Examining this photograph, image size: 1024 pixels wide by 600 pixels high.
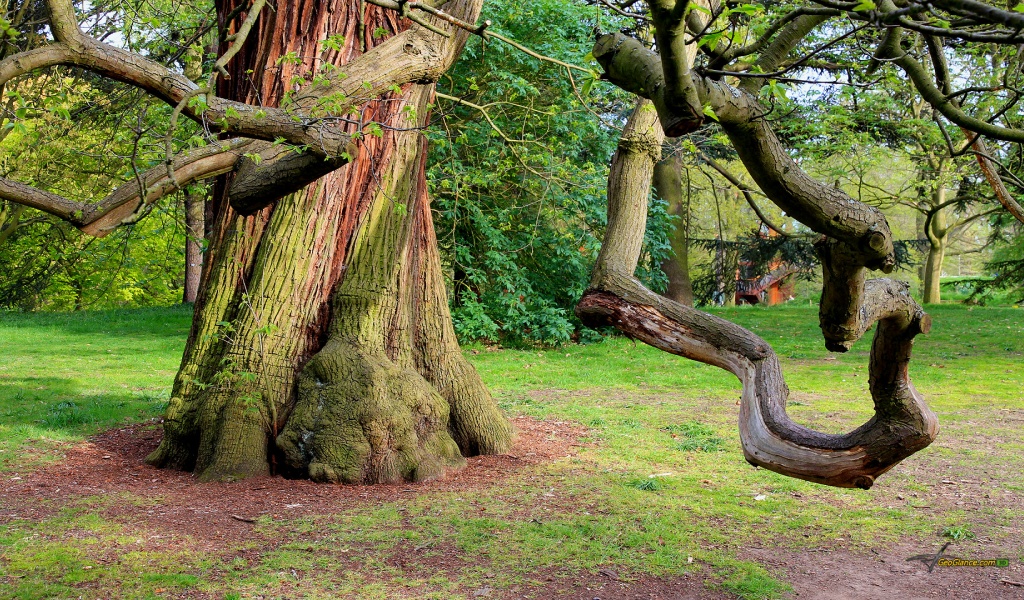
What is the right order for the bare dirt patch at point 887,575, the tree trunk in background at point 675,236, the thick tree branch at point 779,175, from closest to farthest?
the thick tree branch at point 779,175 < the bare dirt patch at point 887,575 < the tree trunk in background at point 675,236

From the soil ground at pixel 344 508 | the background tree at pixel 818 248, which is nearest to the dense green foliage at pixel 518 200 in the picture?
the soil ground at pixel 344 508

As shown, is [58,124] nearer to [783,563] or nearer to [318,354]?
[318,354]

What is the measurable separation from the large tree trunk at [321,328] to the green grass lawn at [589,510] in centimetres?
71

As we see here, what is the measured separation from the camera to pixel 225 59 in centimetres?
415

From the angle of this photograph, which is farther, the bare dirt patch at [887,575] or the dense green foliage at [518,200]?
the dense green foliage at [518,200]

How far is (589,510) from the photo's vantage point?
6.15 m

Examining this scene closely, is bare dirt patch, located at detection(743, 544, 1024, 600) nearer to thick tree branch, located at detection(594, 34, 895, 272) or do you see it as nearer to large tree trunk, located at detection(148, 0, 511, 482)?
thick tree branch, located at detection(594, 34, 895, 272)

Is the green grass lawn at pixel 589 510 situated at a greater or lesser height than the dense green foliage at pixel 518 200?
lesser

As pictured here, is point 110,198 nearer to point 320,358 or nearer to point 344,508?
point 320,358

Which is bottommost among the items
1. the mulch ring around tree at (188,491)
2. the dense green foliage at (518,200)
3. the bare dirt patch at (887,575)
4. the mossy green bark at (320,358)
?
the mulch ring around tree at (188,491)

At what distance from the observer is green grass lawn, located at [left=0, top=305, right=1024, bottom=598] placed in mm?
4781

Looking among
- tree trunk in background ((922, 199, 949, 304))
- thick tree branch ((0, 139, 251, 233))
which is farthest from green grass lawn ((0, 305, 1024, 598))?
tree trunk in background ((922, 199, 949, 304))

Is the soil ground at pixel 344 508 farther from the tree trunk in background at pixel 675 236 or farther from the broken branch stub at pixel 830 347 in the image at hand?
the tree trunk in background at pixel 675 236

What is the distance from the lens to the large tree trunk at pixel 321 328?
6551 millimetres
